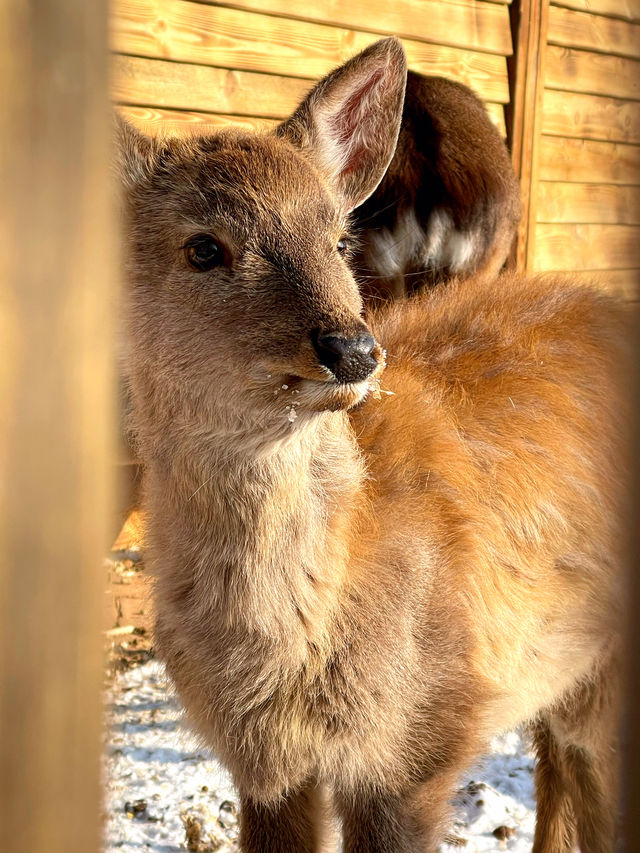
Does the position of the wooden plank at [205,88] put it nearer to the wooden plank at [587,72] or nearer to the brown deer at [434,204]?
the brown deer at [434,204]

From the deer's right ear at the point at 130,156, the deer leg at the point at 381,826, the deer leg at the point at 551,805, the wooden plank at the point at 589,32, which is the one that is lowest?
the deer leg at the point at 551,805

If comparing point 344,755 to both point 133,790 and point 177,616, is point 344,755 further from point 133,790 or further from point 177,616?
point 133,790

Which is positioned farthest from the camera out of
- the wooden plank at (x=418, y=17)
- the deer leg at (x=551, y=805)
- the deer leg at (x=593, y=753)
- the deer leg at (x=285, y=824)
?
the wooden plank at (x=418, y=17)

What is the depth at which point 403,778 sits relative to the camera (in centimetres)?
275

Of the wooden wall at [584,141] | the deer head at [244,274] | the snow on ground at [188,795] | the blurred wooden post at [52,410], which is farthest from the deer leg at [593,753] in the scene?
the wooden wall at [584,141]

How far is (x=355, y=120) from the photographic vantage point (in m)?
3.06

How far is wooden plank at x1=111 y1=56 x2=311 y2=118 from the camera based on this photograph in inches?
193

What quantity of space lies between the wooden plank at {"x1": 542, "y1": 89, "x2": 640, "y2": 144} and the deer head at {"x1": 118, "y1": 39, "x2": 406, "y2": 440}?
446 centimetres

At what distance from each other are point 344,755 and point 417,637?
1.19ft

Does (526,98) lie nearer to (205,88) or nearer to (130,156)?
(205,88)

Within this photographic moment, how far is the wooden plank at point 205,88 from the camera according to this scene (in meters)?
4.91

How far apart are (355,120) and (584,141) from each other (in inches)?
192

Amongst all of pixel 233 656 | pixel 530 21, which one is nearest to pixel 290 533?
pixel 233 656

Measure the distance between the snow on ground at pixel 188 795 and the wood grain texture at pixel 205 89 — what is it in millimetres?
2755
